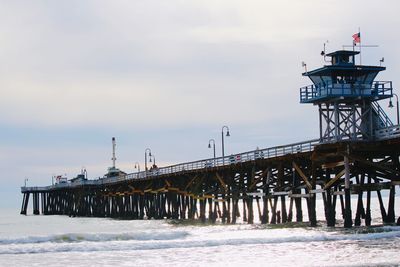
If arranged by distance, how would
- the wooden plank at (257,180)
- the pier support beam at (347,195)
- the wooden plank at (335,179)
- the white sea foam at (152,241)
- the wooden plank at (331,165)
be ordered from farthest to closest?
the wooden plank at (257,180)
the wooden plank at (331,165)
the wooden plank at (335,179)
the pier support beam at (347,195)
the white sea foam at (152,241)

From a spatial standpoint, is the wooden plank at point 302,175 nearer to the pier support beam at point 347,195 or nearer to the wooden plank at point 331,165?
the wooden plank at point 331,165

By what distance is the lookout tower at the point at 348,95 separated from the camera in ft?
152

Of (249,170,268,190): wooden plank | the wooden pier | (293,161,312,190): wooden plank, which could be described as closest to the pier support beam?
the wooden pier

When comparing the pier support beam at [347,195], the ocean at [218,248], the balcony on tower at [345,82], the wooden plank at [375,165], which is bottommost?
the ocean at [218,248]

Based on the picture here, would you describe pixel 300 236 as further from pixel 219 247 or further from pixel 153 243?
pixel 153 243

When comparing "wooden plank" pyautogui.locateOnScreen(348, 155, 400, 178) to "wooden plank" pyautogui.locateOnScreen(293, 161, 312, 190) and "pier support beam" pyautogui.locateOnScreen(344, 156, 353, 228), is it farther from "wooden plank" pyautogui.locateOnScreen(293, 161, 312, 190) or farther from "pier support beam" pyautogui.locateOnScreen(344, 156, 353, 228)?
"wooden plank" pyautogui.locateOnScreen(293, 161, 312, 190)

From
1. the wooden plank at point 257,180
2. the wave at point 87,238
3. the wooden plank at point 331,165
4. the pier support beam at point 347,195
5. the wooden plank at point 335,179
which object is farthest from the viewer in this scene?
the wooden plank at point 257,180

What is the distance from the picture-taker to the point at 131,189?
86.0m

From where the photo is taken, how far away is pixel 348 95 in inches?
1816

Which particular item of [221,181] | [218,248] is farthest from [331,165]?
[221,181]

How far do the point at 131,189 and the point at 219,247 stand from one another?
4994 cm

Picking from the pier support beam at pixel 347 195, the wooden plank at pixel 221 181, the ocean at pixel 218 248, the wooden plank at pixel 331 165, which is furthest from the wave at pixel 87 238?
the wooden plank at pixel 221 181

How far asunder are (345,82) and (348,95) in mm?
1117

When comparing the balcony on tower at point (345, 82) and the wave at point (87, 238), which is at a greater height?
the balcony on tower at point (345, 82)
